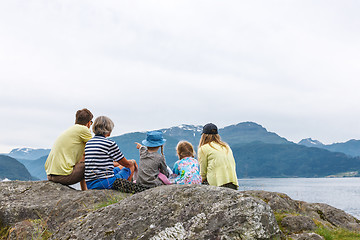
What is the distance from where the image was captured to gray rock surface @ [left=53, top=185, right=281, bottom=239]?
4.28m

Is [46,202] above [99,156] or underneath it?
underneath

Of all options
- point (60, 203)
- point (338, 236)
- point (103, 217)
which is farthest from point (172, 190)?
point (60, 203)

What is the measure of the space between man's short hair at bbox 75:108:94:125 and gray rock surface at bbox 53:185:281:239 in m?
4.32

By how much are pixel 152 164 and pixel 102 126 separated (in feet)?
5.12

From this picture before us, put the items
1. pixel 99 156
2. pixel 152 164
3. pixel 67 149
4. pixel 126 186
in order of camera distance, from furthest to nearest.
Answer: pixel 67 149
pixel 152 164
pixel 99 156
pixel 126 186

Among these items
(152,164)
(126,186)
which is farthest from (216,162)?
(126,186)

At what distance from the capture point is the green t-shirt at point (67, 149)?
8609 millimetres

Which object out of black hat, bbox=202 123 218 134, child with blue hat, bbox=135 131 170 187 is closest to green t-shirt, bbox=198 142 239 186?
black hat, bbox=202 123 218 134

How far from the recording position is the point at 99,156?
825 centimetres

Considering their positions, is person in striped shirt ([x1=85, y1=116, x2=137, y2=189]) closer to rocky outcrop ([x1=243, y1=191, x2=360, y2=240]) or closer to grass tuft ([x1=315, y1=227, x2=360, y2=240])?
rocky outcrop ([x1=243, y1=191, x2=360, y2=240])

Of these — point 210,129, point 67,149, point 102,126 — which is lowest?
point 67,149

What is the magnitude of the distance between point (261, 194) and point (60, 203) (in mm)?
4775

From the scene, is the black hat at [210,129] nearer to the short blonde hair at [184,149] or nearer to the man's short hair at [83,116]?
the short blonde hair at [184,149]

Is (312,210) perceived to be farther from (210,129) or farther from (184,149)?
(184,149)
